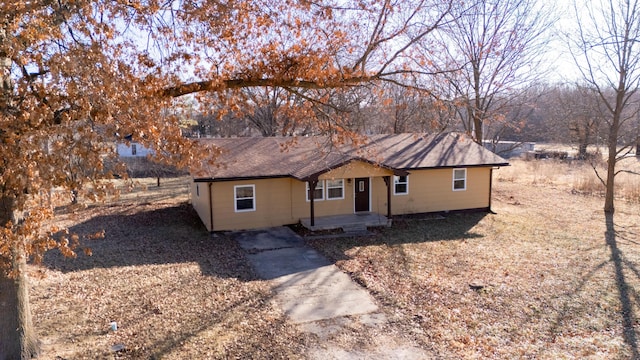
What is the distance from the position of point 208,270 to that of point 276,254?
95.2 inches

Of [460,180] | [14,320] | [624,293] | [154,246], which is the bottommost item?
[624,293]

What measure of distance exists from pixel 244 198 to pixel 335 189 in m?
3.75

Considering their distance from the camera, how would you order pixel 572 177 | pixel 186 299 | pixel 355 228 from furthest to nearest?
pixel 572 177, pixel 355 228, pixel 186 299

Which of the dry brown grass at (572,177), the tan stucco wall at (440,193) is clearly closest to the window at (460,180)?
the tan stucco wall at (440,193)

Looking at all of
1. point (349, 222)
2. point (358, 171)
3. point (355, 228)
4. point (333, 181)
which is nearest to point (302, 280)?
point (355, 228)

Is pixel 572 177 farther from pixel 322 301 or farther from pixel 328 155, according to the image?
pixel 322 301

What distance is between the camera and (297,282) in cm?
1073

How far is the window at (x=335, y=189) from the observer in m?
17.5

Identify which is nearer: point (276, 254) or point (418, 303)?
point (418, 303)

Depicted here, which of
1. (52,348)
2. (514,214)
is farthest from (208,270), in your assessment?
(514,214)

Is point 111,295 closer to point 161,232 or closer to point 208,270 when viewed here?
point 208,270

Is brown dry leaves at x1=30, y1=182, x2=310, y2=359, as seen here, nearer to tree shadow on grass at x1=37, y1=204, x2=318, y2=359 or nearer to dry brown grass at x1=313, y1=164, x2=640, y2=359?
tree shadow on grass at x1=37, y1=204, x2=318, y2=359

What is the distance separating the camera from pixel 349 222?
1650 centimetres

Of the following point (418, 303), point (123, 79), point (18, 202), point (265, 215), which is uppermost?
point (123, 79)
